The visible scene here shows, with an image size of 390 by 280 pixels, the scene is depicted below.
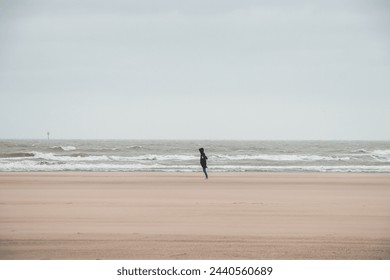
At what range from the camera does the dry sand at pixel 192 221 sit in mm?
5848

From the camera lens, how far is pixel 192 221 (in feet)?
26.0

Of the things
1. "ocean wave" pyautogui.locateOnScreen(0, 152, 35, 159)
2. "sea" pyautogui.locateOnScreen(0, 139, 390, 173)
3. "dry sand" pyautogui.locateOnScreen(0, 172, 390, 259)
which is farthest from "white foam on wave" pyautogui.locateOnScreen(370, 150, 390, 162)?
"ocean wave" pyautogui.locateOnScreen(0, 152, 35, 159)

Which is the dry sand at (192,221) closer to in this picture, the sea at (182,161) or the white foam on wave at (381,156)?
the sea at (182,161)

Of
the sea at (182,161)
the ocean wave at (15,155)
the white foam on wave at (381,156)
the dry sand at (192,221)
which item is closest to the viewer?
the dry sand at (192,221)

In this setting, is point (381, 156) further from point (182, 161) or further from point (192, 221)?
point (192, 221)

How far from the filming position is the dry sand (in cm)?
585

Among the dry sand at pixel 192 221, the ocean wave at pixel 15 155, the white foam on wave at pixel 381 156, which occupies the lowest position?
the dry sand at pixel 192 221

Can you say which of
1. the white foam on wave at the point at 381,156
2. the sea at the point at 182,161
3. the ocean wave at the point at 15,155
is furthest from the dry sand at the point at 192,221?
the ocean wave at the point at 15,155

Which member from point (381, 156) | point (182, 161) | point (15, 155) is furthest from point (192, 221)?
point (381, 156)

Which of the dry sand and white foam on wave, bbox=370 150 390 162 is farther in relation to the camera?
white foam on wave, bbox=370 150 390 162

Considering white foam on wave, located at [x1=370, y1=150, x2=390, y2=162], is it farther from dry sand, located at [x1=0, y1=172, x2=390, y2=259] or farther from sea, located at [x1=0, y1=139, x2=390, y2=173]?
dry sand, located at [x1=0, y1=172, x2=390, y2=259]

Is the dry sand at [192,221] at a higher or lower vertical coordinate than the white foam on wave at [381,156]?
lower

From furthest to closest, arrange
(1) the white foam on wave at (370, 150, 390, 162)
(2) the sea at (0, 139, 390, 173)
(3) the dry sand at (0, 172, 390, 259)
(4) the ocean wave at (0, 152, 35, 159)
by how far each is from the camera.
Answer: (4) the ocean wave at (0, 152, 35, 159) < (1) the white foam on wave at (370, 150, 390, 162) < (2) the sea at (0, 139, 390, 173) < (3) the dry sand at (0, 172, 390, 259)
